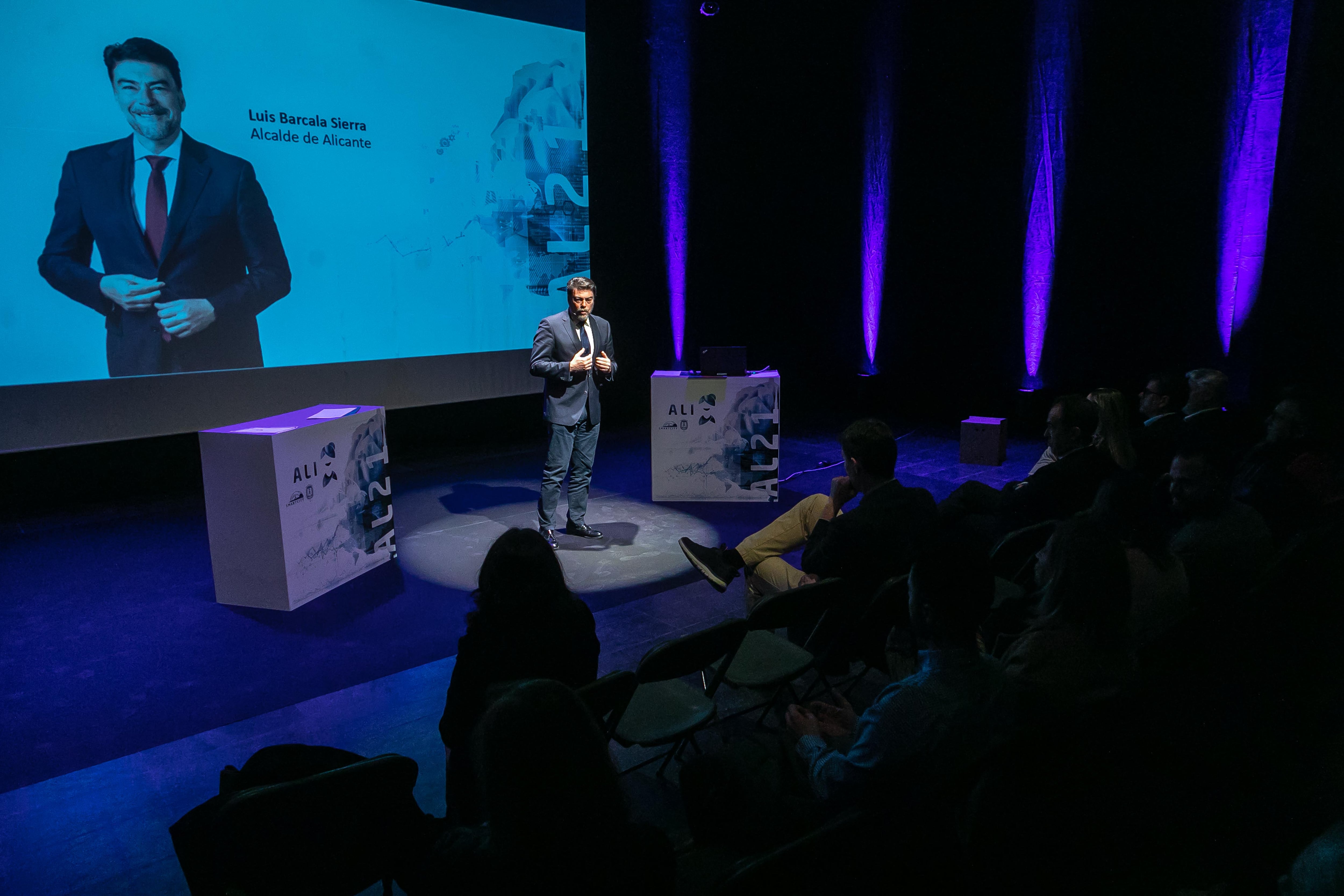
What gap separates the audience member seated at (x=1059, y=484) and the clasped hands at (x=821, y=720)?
171 centimetres

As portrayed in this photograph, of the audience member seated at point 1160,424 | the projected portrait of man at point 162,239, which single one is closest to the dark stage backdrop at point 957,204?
the audience member seated at point 1160,424

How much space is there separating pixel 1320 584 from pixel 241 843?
3194mm

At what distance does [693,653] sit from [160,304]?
4.87 meters

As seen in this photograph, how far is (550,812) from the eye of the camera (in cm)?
121

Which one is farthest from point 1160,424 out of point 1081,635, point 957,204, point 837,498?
point 957,204

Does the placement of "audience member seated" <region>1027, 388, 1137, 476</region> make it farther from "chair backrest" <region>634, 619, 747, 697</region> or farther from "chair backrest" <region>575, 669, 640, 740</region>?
"chair backrest" <region>575, 669, 640, 740</region>

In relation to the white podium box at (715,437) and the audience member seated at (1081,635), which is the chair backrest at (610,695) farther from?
the white podium box at (715,437)

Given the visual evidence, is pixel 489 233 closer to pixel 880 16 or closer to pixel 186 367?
pixel 186 367

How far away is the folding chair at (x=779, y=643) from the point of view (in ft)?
8.56

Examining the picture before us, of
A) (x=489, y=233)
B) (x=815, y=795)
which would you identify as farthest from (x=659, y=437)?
(x=815, y=795)

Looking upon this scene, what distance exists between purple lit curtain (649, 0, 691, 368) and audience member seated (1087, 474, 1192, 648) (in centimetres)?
702

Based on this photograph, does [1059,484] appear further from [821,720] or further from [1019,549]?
[821,720]

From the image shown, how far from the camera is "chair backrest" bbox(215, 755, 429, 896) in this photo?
1575 millimetres

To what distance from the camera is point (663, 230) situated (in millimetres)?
8961
